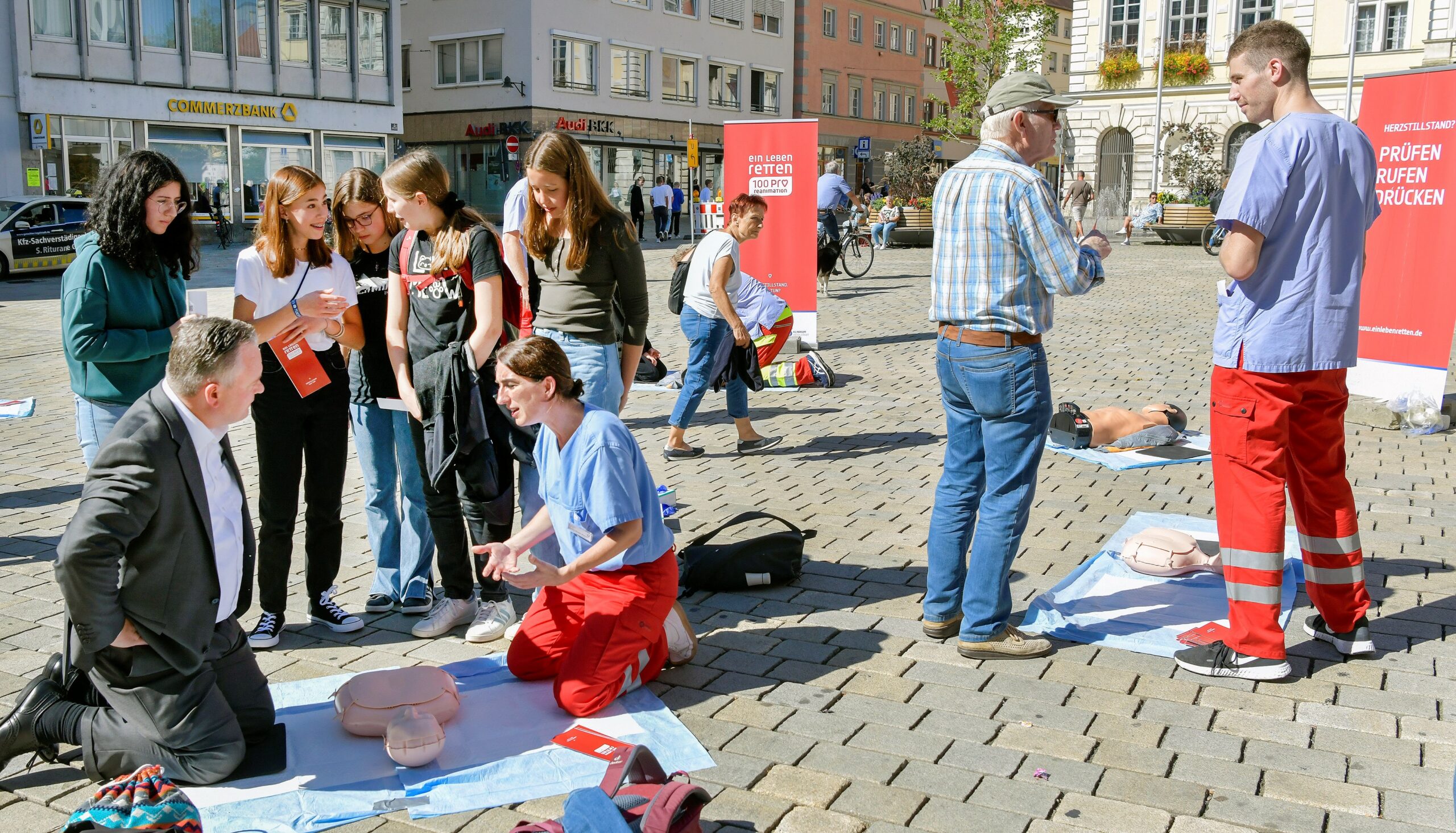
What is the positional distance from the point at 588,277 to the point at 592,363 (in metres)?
0.35

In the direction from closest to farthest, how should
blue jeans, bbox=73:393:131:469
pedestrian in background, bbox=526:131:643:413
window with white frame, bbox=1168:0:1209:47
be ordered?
blue jeans, bbox=73:393:131:469
pedestrian in background, bbox=526:131:643:413
window with white frame, bbox=1168:0:1209:47

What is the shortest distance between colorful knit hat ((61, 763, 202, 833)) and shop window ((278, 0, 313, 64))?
37.5 m

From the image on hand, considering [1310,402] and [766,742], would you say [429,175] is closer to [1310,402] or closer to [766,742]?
[766,742]

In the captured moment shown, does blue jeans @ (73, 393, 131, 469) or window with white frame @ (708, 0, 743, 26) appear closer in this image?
blue jeans @ (73, 393, 131, 469)

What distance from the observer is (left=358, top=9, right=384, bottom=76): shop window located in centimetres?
3878

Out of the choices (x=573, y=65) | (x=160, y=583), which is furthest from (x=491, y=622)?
(x=573, y=65)

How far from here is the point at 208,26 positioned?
34.8 meters

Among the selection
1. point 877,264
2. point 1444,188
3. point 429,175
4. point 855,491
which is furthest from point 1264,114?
point 877,264

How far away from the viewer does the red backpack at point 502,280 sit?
4.59 meters

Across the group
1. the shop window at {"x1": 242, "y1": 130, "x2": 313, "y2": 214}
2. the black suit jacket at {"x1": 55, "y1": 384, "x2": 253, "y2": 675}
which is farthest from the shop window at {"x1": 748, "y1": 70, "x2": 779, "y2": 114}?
the black suit jacket at {"x1": 55, "y1": 384, "x2": 253, "y2": 675}

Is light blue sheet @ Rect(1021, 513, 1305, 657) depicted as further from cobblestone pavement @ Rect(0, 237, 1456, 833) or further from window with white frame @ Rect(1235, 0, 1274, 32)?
window with white frame @ Rect(1235, 0, 1274, 32)

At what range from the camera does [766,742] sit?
3723 mm

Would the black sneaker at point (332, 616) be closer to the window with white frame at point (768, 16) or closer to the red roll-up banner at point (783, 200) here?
the red roll-up banner at point (783, 200)

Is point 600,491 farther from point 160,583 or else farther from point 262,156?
point 262,156
